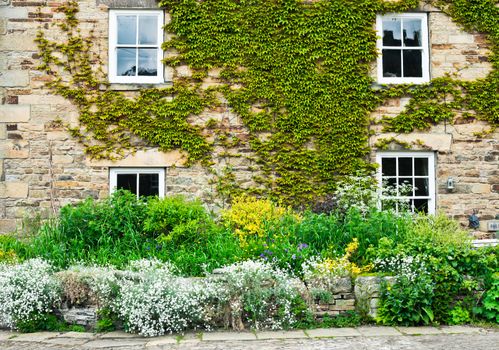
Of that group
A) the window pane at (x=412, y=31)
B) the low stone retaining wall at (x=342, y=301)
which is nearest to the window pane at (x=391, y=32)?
the window pane at (x=412, y=31)

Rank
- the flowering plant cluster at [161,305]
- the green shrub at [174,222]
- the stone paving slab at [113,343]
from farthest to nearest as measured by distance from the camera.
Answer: the green shrub at [174,222], the flowering plant cluster at [161,305], the stone paving slab at [113,343]

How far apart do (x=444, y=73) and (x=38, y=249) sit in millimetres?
8488

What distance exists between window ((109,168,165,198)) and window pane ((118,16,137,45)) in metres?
2.66

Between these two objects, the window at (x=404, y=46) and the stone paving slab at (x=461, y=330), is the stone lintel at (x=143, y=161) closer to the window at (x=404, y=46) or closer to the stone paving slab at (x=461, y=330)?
the window at (x=404, y=46)

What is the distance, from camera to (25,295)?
6.54m

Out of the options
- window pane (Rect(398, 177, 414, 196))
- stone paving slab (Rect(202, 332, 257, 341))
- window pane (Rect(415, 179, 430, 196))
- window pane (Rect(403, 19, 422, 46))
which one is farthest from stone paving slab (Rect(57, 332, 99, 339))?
window pane (Rect(403, 19, 422, 46))

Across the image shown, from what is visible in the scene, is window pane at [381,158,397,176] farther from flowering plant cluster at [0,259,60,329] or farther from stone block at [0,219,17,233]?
stone block at [0,219,17,233]

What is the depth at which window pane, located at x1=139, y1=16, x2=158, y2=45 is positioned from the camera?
35.6ft

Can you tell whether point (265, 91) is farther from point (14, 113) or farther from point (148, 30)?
point (14, 113)

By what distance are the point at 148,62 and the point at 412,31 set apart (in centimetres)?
564

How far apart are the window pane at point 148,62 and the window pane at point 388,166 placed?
507 centimetres

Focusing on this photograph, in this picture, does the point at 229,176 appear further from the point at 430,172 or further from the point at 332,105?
the point at 430,172

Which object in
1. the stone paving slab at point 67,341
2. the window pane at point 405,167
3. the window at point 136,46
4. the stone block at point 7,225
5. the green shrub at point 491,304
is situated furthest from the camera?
the window pane at point 405,167

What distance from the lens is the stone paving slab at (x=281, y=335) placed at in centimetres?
616
